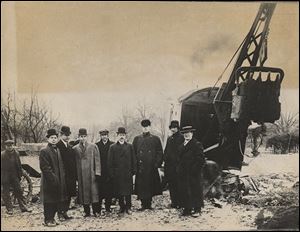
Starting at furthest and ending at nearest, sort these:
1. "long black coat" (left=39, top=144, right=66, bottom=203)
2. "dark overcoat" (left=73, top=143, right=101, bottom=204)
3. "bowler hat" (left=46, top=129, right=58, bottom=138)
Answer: "dark overcoat" (left=73, top=143, right=101, bottom=204), "bowler hat" (left=46, top=129, right=58, bottom=138), "long black coat" (left=39, top=144, right=66, bottom=203)

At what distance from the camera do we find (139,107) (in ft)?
18.7

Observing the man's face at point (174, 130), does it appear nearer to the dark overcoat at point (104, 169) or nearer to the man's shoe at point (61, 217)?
the dark overcoat at point (104, 169)

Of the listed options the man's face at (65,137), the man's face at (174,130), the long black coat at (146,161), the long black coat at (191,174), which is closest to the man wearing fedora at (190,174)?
the long black coat at (191,174)

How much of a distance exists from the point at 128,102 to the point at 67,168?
3.74 ft

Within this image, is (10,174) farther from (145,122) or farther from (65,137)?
(145,122)

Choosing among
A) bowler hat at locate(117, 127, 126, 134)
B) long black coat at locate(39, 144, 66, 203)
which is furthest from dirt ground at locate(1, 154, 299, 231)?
bowler hat at locate(117, 127, 126, 134)

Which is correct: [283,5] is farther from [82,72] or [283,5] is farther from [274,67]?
[82,72]

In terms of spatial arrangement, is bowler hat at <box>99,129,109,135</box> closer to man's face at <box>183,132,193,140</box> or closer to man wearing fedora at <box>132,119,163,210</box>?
man wearing fedora at <box>132,119,163,210</box>

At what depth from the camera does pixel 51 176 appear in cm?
541

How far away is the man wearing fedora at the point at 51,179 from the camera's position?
5402mm

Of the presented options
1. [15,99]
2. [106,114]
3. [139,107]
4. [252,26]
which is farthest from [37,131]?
[252,26]

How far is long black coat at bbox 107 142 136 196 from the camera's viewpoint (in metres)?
5.63

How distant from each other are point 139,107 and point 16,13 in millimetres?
1957

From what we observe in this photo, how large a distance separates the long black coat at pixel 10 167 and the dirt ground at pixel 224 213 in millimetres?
406
